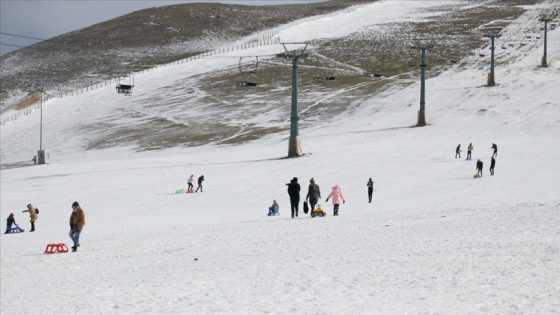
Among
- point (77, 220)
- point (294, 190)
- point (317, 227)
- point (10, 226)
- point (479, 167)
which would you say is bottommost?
point (10, 226)

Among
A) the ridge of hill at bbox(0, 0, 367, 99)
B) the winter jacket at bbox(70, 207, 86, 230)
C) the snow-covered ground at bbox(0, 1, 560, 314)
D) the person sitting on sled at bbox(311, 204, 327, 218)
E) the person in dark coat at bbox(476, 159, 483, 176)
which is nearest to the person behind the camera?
the snow-covered ground at bbox(0, 1, 560, 314)

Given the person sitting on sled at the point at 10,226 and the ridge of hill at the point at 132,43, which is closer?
the person sitting on sled at the point at 10,226

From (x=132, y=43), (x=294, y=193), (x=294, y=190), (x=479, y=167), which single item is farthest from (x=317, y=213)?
(x=132, y=43)

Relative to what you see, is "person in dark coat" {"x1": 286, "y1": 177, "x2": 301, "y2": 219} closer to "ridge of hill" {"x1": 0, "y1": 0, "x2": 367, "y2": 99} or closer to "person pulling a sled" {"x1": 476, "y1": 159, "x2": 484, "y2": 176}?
"person pulling a sled" {"x1": 476, "y1": 159, "x2": 484, "y2": 176}

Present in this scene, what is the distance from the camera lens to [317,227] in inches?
811

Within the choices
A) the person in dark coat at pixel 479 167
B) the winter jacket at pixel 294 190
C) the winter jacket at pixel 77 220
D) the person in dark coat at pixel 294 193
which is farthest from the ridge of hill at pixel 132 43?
the winter jacket at pixel 77 220

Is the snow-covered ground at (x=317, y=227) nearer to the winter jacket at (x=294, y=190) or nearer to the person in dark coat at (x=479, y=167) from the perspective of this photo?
the person in dark coat at (x=479, y=167)

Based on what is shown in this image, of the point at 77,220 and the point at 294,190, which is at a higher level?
the point at 294,190

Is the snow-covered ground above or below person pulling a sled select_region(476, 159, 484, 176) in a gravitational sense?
below

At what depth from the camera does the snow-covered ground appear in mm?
11945

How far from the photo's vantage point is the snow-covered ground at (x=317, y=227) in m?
11.9

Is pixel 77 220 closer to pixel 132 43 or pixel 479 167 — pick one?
pixel 479 167

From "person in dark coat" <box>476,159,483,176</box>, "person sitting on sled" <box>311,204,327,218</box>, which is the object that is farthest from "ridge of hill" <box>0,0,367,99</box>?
"person sitting on sled" <box>311,204,327,218</box>

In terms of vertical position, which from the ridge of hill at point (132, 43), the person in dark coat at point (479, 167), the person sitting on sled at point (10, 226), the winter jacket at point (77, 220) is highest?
the ridge of hill at point (132, 43)
